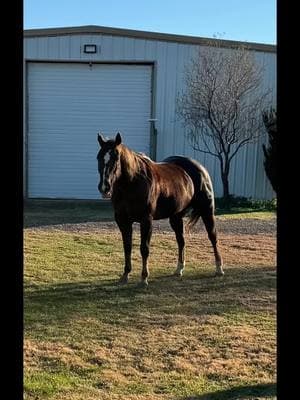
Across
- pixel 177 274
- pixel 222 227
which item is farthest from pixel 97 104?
pixel 177 274

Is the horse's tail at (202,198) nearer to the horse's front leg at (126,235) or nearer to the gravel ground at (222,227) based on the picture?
the horse's front leg at (126,235)

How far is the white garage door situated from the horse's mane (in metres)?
9.43

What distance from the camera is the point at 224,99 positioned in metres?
14.6

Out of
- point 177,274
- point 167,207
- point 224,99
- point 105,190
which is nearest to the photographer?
point 105,190

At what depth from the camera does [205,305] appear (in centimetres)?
562

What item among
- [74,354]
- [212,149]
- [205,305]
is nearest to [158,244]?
[205,305]

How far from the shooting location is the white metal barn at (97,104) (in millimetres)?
15570

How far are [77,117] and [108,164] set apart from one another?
10.5m

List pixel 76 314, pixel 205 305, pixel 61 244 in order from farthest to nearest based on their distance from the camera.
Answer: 1. pixel 61 244
2. pixel 205 305
3. pixel 76 314

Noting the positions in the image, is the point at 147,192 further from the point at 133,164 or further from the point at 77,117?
the point at 77,117
